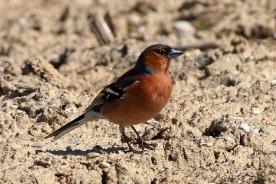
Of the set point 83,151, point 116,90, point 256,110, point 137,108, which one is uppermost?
point 116,90

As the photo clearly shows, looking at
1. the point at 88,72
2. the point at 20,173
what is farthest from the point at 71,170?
the point at 88,72

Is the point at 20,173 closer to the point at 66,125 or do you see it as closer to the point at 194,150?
the point at 66,125

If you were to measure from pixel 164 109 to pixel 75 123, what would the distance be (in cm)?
128

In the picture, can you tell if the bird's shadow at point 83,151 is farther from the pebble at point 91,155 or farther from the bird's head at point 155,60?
the bird's head at point 155,60

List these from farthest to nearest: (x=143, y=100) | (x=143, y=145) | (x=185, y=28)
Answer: (x=185, y=28)
(x=143, y=145)
(x=143, y=100)

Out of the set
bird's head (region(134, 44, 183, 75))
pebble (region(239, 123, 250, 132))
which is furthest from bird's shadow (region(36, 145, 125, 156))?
pebble (region(239, 123, 250, 132))

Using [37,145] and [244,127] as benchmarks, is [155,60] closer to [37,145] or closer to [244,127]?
[244,127]

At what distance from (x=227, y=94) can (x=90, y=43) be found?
3.86 meters

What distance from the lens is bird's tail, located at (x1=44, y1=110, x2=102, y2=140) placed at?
272 inches

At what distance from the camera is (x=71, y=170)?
602cm

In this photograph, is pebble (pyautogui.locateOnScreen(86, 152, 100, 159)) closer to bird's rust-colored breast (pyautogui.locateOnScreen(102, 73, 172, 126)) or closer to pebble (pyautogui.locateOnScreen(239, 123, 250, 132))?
bird's rust-colored breast (pyautogui.locateOnScreen(102, 73, 172, 126))

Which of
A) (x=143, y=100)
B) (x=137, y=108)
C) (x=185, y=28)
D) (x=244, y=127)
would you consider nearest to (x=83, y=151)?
(x=137, y=108)

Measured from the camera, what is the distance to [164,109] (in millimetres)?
7676

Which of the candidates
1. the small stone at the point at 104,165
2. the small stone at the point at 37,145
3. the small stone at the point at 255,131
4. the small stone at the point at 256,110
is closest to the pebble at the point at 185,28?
the small stone at the point at 256,110
